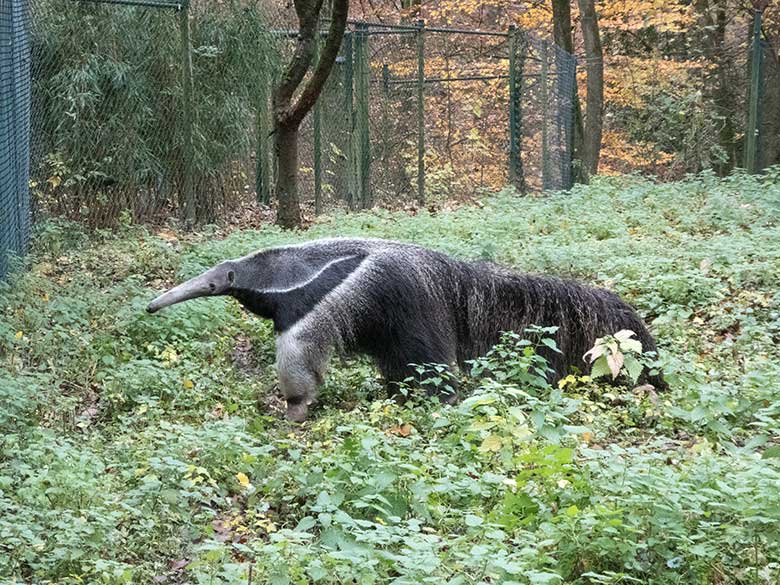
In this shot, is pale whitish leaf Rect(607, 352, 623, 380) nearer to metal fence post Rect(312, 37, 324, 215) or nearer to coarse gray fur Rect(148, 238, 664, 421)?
coarse gray fur Rect(148, 238, 664, 421)

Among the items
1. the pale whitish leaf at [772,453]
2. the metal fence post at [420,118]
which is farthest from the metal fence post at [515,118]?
the pale whitish leaf at [772,453]

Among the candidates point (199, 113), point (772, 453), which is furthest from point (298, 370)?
point (199, 113)

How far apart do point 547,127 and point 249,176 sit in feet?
20.1

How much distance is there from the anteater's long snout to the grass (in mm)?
420

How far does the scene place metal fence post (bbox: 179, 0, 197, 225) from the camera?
1274cm

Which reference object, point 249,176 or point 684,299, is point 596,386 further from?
point 249,176

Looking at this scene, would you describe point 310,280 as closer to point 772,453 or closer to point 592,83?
point 772,453

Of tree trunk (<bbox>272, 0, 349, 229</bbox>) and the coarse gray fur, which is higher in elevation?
tree trunk (<bbox>272, 0, 349, 229</bbox>)

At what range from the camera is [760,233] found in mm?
10289

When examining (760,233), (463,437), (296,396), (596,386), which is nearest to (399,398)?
(296,396)

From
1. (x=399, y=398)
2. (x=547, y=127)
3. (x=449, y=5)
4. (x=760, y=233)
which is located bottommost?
(x=399, y=398)

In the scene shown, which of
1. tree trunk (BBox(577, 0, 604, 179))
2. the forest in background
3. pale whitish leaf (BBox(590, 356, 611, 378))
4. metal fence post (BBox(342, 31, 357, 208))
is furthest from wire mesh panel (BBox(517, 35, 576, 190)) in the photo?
pale whitish leaf (BBox(590, 356, 611, 378))

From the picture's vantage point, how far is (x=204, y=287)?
704cm

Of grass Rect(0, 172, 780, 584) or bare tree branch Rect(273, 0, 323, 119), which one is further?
bare tree branch Rect(273, 0, 323, 119)
